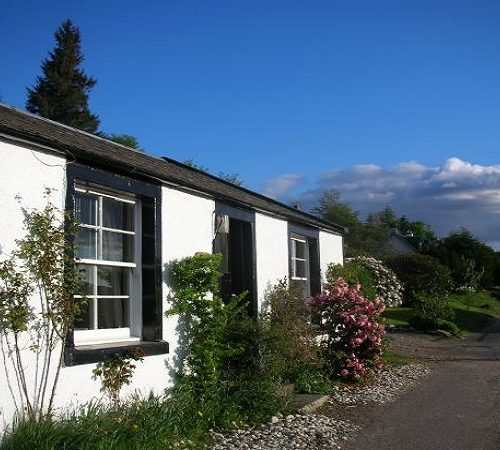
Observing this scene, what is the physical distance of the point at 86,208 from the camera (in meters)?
7.32

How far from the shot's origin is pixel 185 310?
829 centimetres

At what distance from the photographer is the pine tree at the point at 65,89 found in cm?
4341

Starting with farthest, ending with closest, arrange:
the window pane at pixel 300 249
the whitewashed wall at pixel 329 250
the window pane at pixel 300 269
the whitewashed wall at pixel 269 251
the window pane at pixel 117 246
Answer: the whitewashed wall at pixel 329 250 → the window pane at pixel 300 249 → the window pane at pixel 300 269 → the whitewashed wall at pixel 269 251 → the window pane at pixel 117 246

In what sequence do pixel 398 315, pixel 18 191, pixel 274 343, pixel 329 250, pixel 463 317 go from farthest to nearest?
pixel 463 317, pixel 398 315, pixel 329 250, pixel 274 343, pixel 18 191

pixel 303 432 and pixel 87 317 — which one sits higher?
pixel 87 317

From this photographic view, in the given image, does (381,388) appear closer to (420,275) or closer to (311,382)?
(311,382)

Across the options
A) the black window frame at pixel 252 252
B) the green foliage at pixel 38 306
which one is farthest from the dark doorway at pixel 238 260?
the green foliage at pixel 38 306

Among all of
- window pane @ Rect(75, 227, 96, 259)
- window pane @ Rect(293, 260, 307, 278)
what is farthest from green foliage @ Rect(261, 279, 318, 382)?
window pane @ Rect(75, 227, 96, 259)

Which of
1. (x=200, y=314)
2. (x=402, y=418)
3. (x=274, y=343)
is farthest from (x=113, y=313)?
(x=402, y=418)

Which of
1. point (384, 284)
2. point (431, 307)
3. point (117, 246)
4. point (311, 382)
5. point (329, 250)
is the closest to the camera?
point (117, 246)

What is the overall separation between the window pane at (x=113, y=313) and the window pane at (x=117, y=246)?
20.8 inches

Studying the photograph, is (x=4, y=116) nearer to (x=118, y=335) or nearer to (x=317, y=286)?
(x=118, y=335)

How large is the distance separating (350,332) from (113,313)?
5.54 meters

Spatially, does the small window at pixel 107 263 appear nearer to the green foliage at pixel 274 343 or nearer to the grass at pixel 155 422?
the grass at pixel 155 422
